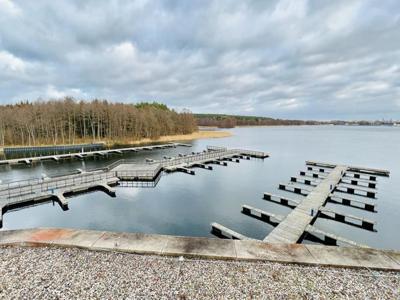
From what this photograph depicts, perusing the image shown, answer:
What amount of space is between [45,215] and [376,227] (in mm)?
18088

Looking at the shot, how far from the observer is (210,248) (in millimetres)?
5301

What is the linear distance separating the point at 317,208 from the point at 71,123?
151ft

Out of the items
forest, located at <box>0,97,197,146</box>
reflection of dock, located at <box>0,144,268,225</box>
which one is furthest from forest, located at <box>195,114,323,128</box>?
reflection of dock, located at <box>0,144,268,225</box>

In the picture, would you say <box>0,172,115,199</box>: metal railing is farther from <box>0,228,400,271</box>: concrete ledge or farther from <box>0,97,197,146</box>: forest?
<box>0,97,197,146</box>: forest

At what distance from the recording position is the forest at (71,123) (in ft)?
127

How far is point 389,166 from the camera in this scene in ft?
85.7

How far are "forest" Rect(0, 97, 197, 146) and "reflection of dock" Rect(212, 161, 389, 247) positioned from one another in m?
39.4

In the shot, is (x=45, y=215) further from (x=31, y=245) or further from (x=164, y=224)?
(x=31, y=245)

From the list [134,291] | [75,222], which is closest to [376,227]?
[134,291]

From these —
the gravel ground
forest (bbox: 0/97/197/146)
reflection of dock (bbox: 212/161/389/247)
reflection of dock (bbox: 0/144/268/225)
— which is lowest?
reflection of dock (bbox: 212/161/389/247)

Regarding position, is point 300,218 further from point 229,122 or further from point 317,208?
point 229,122

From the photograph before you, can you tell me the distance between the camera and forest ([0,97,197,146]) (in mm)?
38750

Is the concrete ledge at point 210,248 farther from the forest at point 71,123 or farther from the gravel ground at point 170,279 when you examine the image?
the forest at point 71,123

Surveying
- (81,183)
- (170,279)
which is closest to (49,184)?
(81,183)
